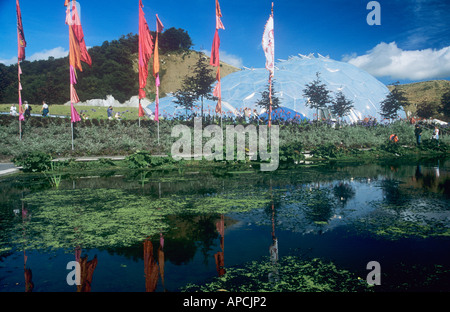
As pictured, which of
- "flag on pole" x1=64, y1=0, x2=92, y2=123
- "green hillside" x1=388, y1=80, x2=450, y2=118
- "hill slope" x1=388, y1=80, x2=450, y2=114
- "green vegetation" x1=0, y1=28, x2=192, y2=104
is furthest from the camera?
"hill slope" x1=388, y1=80, x2=450, y2=114

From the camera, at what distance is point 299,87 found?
4362cm

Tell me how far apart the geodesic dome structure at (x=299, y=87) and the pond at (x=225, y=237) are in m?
31.1

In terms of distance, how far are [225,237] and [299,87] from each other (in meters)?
40.9

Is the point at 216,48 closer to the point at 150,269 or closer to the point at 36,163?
the point at 36,163

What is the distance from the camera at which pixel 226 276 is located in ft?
12.6

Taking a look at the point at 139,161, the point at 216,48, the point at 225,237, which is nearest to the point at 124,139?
the point at 139,161

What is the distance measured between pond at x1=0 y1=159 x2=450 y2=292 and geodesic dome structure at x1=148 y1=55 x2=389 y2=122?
31.1 metres

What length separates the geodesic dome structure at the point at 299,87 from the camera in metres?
41.6

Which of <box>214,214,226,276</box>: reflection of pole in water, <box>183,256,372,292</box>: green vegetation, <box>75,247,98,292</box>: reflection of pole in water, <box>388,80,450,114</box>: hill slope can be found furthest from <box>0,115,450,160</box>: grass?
<box>388,80,450,114</box>: hill slope

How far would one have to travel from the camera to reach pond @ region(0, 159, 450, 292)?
3779 millimetres

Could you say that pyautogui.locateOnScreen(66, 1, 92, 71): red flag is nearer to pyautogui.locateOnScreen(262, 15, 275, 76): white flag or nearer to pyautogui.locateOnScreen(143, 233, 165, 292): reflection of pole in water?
pyautogui.locateOnScreen(262, 15, 275, 76): white flag
